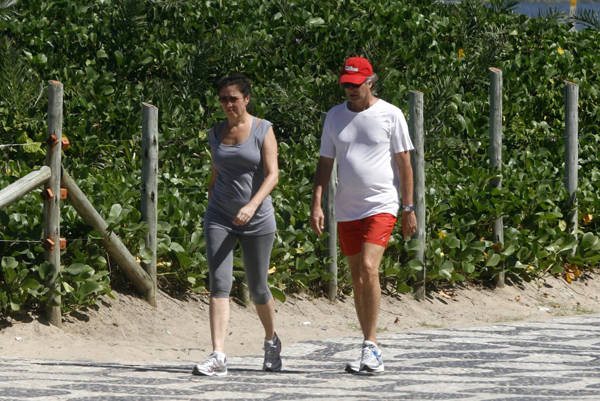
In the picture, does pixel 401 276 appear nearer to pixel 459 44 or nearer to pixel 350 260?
pixel 350 260

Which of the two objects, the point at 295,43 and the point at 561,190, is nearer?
the point at 561,190

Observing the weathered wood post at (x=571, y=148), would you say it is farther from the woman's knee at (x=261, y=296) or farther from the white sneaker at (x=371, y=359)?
the woman's knee at (x=261, y=296)

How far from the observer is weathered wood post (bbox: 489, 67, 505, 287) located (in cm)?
1157

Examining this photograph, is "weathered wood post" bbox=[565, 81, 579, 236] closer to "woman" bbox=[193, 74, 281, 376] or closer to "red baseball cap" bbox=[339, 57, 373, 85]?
"red baseball cap" bbox=[339, 57, 373, 85]

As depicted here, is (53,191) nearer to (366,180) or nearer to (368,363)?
(366,180)

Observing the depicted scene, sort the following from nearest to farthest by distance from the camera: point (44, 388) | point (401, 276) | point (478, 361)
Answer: point (44, 388)
point (478, 361)
point (401, 276)

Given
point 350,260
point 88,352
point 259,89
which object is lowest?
point 88,352

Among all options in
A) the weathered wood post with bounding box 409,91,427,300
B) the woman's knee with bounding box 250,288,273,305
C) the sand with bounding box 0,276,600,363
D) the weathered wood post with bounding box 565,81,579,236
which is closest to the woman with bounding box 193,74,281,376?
the woman's knee with bounding box 250,288,273,305

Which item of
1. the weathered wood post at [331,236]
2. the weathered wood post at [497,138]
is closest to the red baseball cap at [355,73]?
the weathered wood post at [331,236]

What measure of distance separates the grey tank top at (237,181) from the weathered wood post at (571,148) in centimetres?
503

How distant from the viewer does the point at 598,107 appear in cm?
1506

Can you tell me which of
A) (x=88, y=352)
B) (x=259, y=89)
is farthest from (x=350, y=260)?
(x=259, y=89)

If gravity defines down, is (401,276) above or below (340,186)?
below

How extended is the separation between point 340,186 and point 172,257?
226 centimetres
